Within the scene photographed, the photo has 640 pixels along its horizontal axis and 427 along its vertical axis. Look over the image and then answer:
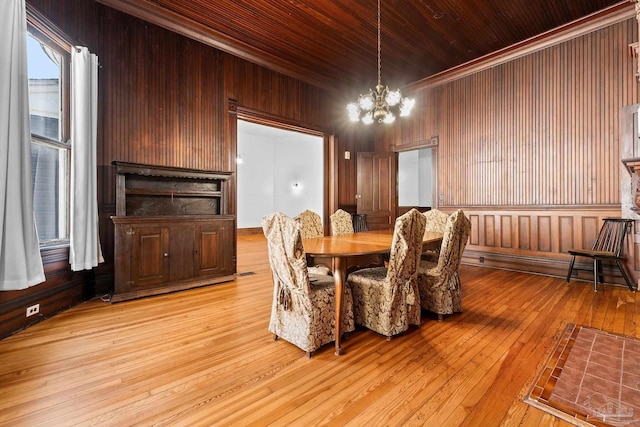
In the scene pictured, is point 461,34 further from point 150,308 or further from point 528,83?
point 150,308

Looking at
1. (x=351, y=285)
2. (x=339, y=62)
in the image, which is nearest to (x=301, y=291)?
(x=351, y=285)

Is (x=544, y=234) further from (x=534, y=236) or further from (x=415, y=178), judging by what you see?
(x=415, y=178)

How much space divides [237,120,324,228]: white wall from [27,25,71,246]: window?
654 centimetres

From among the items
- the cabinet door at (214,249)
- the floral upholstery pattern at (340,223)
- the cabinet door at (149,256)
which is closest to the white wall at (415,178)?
the floral upholstery pattern at (340,223)

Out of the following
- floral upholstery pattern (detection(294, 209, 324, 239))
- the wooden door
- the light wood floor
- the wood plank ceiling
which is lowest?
the light wood floor

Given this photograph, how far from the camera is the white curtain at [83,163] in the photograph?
2873 mm

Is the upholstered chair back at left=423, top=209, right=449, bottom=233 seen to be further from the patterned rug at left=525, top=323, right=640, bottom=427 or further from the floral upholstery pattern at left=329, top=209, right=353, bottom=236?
the patterned rug at left=525, top=323, right=640, bottom=427

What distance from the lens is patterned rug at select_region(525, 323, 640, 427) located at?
1422mm

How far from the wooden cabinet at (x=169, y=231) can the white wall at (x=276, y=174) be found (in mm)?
5748

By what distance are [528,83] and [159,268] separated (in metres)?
5.77

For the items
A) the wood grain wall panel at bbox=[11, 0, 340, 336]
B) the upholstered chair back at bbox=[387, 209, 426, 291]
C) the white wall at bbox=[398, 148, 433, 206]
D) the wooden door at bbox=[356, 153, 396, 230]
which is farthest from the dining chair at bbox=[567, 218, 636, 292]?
the white wall at bbox=[398, 148, 433, 206]

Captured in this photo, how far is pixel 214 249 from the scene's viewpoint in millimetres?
3873

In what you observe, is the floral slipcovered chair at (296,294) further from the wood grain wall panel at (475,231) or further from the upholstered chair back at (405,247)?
the wood grain wall panel at (475,231)

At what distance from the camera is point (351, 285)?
2461 millimetres
